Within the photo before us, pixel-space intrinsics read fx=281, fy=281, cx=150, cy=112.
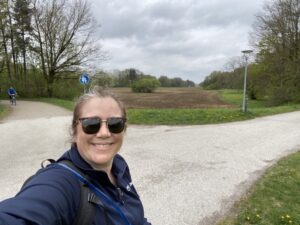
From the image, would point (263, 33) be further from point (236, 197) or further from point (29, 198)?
point (29, 198)

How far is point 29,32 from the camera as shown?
99.1 ft

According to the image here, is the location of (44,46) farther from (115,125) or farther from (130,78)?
(130,78)

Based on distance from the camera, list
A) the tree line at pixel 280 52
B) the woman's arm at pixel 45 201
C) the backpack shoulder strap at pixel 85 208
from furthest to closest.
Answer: the tree line at pixel 280 52 → the backpack shoulder strap at pixel 85 208 → the woman's arm at pixel 45 201

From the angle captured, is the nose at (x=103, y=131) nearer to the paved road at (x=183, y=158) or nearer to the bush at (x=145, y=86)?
the paved road at (x=183, y=158)

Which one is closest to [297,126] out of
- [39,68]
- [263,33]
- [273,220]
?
[273,220]

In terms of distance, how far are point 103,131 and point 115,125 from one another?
98 millimetres

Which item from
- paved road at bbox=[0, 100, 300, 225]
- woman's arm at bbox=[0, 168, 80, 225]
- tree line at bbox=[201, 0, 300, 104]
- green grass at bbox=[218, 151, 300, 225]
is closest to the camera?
woman's arm at bbox=[0, 168, 80, 225]

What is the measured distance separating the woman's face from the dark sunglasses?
2 centimetres

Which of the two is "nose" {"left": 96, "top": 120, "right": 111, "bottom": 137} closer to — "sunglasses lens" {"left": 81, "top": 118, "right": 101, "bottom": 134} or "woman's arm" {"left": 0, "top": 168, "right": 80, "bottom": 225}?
"sunglasses lens" {"left": 81, "top": 118, "right": 101, "bottom": 134}

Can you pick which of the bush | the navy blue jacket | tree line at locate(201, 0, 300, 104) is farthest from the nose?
the bush

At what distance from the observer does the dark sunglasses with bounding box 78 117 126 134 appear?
6.14 ft

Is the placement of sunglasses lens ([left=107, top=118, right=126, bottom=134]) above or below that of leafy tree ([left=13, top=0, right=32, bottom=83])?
below

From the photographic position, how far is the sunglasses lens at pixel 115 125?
1.93m

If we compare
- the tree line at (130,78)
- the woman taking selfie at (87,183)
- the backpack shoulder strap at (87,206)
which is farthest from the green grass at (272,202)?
the tree line at (130,78)
